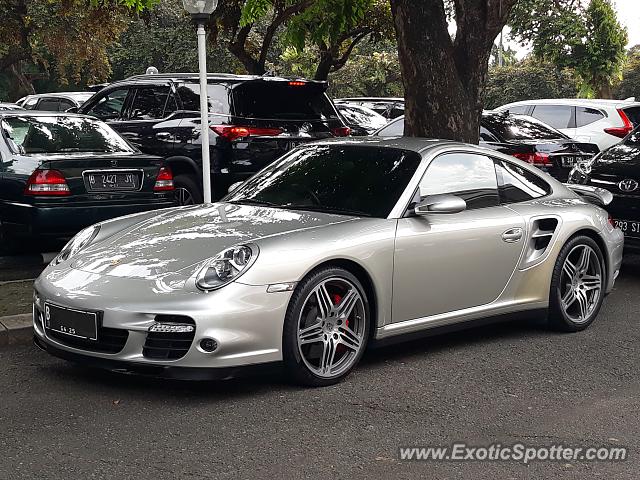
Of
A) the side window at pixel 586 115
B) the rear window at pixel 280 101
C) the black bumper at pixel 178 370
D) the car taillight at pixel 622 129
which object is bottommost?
the black bumper at pixel 178 370

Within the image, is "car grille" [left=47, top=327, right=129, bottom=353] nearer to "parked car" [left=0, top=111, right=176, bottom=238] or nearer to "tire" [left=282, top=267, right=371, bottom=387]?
"tire" [left=282, top=267, right=371, bottom=387]

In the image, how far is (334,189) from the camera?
6336 millimetres

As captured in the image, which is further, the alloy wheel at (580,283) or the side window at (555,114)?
the side window at (555,114)

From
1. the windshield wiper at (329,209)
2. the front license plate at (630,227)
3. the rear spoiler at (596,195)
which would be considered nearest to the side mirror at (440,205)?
the windshield wiper at (329,209)

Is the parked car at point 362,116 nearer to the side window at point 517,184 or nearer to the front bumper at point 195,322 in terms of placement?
the side window at point 517,184

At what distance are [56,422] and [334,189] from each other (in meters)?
2.41

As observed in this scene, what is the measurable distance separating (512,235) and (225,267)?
7.49 ft

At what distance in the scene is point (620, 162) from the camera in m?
9.36

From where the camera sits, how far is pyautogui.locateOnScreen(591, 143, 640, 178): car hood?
9148 mm

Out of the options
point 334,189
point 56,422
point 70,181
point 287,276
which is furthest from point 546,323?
point 70,181

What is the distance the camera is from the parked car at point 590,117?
606 inches

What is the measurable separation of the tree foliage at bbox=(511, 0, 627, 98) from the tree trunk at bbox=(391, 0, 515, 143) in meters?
23.5

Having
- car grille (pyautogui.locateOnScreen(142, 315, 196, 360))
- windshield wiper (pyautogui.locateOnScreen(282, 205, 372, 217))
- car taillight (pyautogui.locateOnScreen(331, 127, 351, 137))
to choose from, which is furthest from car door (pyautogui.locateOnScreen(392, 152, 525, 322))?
car taillight (pyautogui.locateOnScreen(331, 127, 351, 137))

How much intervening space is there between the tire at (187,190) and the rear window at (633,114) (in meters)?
8.16
